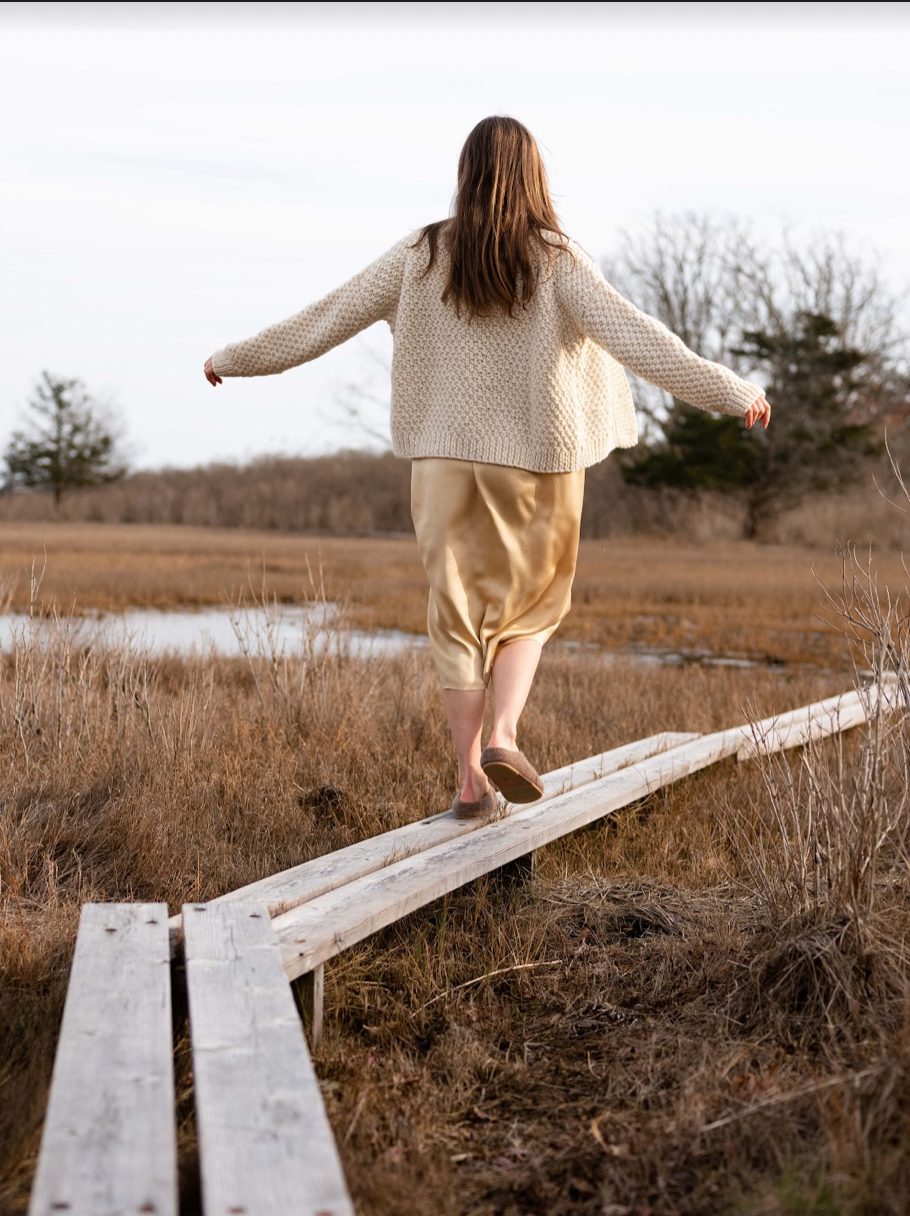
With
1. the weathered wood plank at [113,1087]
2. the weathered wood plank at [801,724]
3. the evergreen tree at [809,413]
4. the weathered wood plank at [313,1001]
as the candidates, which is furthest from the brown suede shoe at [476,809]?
the evergreen tree at [809,413]

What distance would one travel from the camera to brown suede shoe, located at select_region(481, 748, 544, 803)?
327cm

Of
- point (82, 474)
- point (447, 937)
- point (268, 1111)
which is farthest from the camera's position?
point (82, 474)

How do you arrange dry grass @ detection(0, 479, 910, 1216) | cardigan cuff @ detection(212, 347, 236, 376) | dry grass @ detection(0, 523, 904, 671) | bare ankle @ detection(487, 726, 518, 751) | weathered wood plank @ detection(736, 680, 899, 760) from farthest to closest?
1. dry grass @ detection(0, 523, 904, 671)
2. weathered wood plank @ detection(736, 680, 899, 760)
3. cardigan cuff @ detection(212, 347, 236, 376)
4. bare ankle @ detection(487, 726, 518, 751)
5. dry grass @ detection(0, 479, 910, 1216)

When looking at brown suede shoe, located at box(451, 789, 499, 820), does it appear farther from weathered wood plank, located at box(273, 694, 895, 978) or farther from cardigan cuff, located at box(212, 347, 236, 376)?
cardigan cuff, located at box(212, 347, 236, 376)

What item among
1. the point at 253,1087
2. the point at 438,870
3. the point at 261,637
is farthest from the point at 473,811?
the point at 261,637

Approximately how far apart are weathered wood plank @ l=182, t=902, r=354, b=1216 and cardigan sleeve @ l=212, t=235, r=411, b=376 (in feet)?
6.21

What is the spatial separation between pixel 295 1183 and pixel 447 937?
5.23 feet

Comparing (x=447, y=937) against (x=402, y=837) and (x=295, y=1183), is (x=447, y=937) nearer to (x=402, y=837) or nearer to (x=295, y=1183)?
(x=402, y=837)

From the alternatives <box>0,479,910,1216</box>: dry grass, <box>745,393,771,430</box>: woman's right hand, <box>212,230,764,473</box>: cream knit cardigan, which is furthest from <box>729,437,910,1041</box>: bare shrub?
<box>212,230,764,473</box>: cream knit cardigan

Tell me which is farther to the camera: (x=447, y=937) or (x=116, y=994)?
(x=447, y=937)

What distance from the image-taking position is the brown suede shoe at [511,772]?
327 centimetres

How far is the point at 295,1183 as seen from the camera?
60.4 inches

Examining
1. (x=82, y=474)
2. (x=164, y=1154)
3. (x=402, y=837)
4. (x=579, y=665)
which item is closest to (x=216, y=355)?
(x=402, y=837)

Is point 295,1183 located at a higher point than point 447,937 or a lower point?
higher
